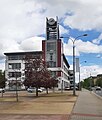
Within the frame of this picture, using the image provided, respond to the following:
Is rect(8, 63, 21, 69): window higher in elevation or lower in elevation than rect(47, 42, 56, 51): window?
lower

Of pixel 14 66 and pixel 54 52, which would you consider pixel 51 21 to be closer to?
pixel 54 52

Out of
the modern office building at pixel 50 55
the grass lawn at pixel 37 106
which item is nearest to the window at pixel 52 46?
the modern office building at pixel 50 55

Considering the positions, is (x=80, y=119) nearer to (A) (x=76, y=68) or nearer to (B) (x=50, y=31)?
(A) (x=76, y=68)

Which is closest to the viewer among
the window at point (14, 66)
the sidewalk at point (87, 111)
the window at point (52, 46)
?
the sidewalk at point (87, 111)

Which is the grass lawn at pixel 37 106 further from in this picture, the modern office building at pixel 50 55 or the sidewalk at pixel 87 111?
the modern office building at pixel 50 55

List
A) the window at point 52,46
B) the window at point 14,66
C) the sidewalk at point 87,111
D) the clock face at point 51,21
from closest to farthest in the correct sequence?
the sidewalk at point 87,111 < the window at point 52,46 < the window at point 14,66 < the clock face at point 51,21

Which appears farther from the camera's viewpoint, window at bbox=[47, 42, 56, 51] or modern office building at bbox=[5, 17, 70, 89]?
window at bbox=[47, 42, 56, 51]

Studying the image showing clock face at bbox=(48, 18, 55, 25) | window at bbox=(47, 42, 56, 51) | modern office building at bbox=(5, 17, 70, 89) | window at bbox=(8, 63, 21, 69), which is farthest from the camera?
clock face at bbox=(48, 18, 55, 25)

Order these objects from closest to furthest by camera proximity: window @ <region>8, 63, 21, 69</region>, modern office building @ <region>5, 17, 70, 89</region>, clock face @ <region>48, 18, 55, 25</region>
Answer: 1. modern office building @ <region>5, 17, 70, 89</region>
2. window @ <region>8, 63, 21, 69</region>
3. clock face @ <region>48, 18, 55, 25</region>

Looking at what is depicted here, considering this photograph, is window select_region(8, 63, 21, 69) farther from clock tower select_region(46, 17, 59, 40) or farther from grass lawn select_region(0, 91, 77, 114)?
grass lawn select_region(0, 91, 77, 114)

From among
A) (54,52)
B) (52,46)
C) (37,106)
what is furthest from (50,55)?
(37,106)

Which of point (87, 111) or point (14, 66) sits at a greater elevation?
point (14, 66)

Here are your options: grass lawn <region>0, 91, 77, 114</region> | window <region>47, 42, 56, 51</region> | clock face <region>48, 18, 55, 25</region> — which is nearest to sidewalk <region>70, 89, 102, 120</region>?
grass lawn <region>0, 91, 77, 114</region>

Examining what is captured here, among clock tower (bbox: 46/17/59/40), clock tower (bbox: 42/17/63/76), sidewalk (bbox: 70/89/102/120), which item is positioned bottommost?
sidewalk (bbox: 70/89/102/120)
